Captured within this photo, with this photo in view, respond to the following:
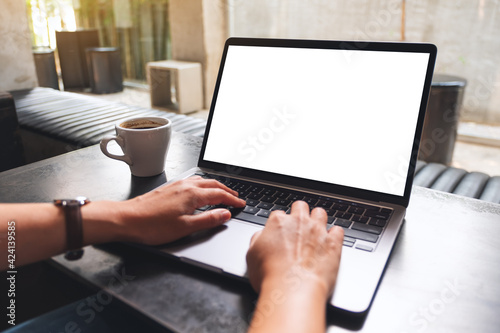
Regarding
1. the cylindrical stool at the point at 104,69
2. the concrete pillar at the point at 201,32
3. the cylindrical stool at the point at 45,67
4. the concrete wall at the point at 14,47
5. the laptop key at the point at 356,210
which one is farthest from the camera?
the cylindrical stool at the point at 104,69

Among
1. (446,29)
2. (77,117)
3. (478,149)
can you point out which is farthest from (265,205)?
(478,149)

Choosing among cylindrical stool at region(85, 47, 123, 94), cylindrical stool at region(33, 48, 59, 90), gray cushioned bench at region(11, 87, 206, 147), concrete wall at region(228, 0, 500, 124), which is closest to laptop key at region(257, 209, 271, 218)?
gray cushioned bench at region(11, 87, 206, 147)

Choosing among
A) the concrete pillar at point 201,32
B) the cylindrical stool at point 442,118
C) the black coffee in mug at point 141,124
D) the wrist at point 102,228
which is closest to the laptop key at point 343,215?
the wrist at point 102,228

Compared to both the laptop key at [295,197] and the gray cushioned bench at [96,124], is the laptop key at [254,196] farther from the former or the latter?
the gray cushioned bench at [96,124]

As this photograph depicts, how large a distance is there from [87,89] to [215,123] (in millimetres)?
5044

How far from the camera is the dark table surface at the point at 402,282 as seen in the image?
41cm

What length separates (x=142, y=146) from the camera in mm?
762

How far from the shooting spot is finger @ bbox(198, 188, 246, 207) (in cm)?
60

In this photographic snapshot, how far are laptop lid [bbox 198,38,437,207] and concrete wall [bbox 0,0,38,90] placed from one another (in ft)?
7.98

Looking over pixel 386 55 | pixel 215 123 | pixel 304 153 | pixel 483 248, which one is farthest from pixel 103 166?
pixel 483 248

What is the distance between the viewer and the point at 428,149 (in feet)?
8.05

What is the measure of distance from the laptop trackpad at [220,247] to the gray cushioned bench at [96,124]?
3.05 ft

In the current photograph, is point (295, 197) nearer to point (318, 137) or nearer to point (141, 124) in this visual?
point (318, 137)

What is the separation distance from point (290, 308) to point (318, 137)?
0.36 metres
